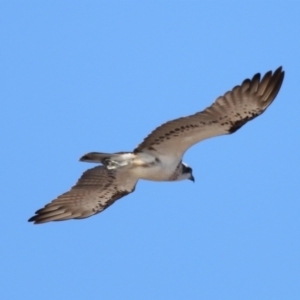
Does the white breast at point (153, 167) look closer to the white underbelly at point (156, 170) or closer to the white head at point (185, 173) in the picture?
the white underbelly at point (156, 170)

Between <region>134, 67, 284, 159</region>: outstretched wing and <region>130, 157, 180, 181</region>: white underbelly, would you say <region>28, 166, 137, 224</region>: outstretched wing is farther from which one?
<region>134, 67, 284, 159</region>: outstretched wing

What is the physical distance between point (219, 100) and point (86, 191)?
273 cm

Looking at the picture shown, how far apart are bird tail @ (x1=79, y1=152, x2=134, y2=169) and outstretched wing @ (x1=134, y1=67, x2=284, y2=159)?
0.65 meters

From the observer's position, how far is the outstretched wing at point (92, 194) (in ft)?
57.2

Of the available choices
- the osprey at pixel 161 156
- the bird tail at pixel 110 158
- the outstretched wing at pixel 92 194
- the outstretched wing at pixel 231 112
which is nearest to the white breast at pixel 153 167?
the osprey at pixel 161 156

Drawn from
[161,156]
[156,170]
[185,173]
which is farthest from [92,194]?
[185,173]

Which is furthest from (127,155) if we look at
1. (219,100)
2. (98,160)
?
(219,100)

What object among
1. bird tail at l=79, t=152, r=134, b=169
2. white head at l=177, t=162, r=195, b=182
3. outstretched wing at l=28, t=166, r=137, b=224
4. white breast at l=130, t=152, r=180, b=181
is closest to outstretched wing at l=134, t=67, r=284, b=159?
white breast at l=130, t=152, r=180, b=181

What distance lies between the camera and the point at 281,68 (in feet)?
53.2

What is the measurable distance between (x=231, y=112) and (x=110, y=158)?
6.34 feet

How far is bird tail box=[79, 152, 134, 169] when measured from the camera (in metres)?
16.6

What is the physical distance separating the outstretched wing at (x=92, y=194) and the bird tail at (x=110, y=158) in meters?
0.48

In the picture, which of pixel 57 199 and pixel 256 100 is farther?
pixel 57 199

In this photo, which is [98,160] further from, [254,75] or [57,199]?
[254,75]
